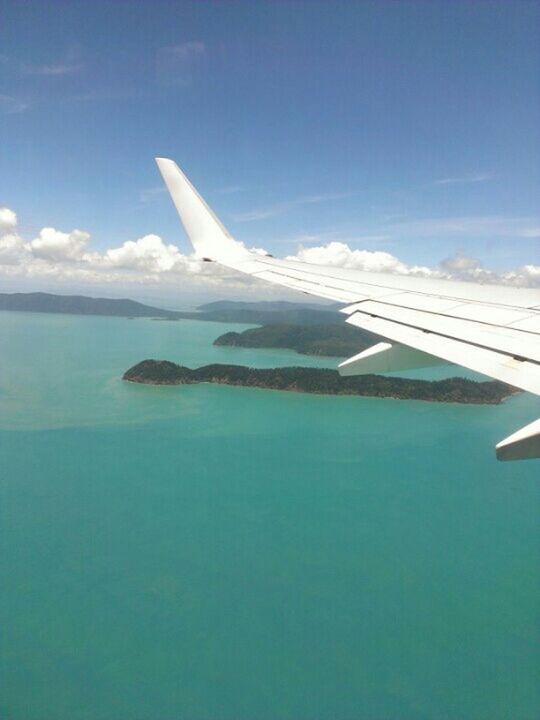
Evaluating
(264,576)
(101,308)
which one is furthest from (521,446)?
(101,308)

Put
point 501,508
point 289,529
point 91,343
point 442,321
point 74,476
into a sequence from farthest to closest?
point 91,343, point 74,476, point 501,508, point 289,529, point 442,321

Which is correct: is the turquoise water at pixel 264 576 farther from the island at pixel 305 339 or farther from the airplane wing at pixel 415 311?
the island at pixel 305 339

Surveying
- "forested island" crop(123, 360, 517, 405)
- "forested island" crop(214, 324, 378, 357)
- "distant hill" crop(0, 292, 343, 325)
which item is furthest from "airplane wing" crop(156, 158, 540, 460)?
"distant hill" crop(0, 292, 343, 325)

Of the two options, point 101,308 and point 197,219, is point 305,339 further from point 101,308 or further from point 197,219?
point 101,308

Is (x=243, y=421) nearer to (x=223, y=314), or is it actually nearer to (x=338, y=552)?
(x=338, y=552)

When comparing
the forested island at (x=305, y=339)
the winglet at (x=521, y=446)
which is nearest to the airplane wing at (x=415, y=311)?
the winglet at (x=521, y=446)

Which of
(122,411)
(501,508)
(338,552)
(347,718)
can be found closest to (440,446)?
(501,508)
